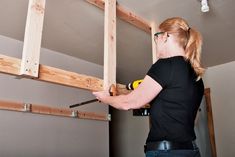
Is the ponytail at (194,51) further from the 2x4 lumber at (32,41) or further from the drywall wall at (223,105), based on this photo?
the drywall wall at (223,105)

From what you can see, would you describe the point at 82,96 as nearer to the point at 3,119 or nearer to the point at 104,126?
the point at 104,126

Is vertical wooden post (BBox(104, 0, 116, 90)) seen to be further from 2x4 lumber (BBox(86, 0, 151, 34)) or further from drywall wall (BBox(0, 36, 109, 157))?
drywall wall (BBox(0, 36, 109, 157))

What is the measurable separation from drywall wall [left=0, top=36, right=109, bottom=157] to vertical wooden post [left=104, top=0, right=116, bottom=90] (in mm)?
1586

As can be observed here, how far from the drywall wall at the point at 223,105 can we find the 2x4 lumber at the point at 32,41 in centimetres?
325

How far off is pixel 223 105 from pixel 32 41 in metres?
3.31

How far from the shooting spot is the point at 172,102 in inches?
50.3

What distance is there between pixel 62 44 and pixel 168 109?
94.8 inches

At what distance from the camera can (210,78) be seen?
4254 millimetres

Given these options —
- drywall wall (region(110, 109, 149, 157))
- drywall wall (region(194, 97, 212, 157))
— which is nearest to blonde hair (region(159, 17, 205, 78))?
drywall wall (region(194, 97, 212, 157))

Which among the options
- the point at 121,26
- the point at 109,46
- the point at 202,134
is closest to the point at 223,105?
the point at 202,134

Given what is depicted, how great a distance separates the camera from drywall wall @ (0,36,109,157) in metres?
2.95

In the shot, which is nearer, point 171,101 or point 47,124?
point 171,101

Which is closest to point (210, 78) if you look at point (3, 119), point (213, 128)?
point (213, 128)

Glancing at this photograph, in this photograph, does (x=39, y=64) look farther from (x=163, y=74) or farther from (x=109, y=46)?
(x=163, y=74)
